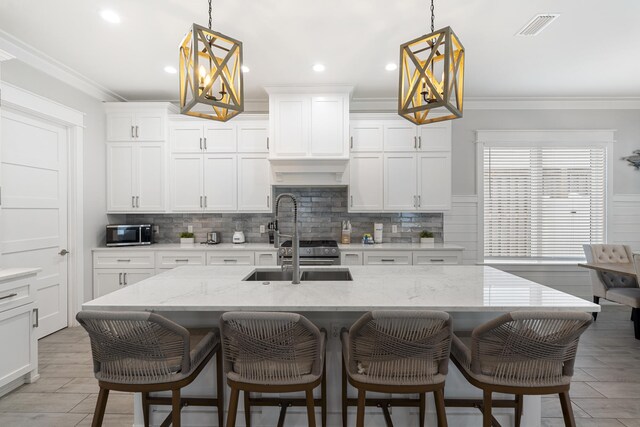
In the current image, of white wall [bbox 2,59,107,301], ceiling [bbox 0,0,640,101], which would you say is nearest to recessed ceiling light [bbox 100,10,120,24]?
ceiling [bbox 0,0,640,101]

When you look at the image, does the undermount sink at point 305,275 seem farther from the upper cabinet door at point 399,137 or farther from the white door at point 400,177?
the upper cabinet door at point 399,137

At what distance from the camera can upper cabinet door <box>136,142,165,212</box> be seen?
174 inches

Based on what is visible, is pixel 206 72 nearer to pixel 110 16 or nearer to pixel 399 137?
pixel 110 16

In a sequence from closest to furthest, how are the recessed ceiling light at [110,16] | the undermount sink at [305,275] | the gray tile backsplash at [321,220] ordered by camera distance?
1. the undermount sink at [305,275]
2. the recessed ceiling light at [110,16]
3. the gray tile backsplash at [321,220]

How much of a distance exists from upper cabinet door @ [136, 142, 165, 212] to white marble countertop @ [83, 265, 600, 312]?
2.36m

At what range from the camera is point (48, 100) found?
3557 mm

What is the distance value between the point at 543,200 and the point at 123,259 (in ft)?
18.0

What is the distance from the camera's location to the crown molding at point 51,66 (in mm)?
3107

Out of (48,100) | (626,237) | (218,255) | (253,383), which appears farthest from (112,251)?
(626,237)

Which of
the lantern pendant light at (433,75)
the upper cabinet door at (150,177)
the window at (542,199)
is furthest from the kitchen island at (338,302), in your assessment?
the window at (542,199)

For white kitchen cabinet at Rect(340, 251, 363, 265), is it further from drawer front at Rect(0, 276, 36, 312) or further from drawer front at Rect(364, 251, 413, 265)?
drawer front at Rect(0, 276, 36, 312)

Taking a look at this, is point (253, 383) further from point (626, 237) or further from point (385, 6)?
point (626, 237)

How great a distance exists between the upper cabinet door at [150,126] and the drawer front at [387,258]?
2968mm

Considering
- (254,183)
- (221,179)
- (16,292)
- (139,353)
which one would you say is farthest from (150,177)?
(139,353)
